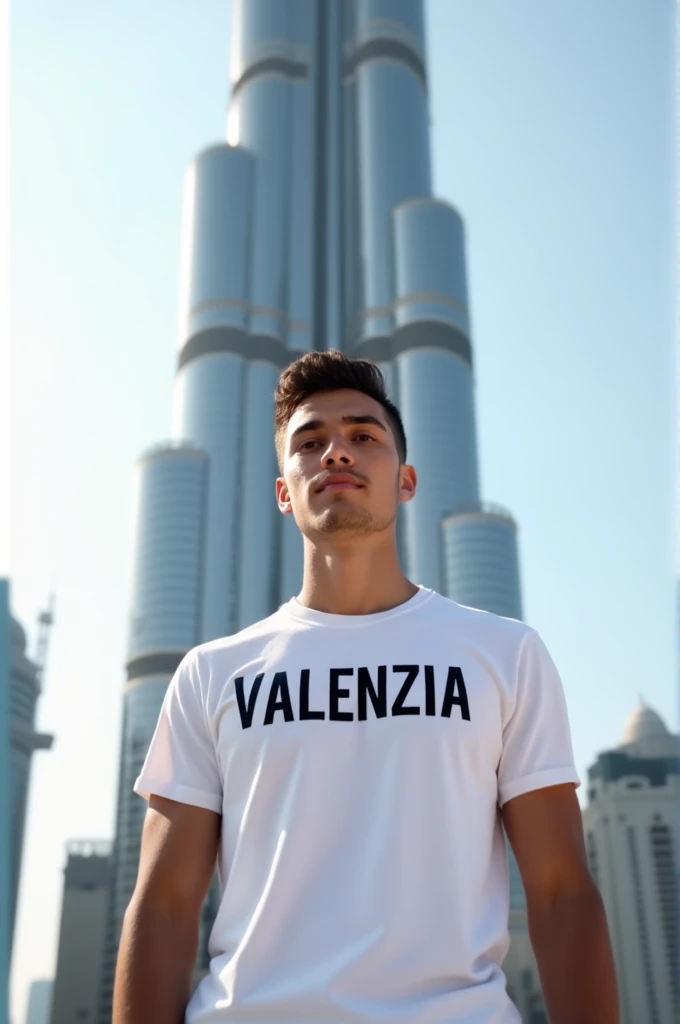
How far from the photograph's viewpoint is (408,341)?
43750 mm

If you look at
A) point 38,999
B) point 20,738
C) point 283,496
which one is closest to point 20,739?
point 20,738

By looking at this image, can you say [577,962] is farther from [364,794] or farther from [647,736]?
[647,736]

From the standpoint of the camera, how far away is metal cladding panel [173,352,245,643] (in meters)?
40.3

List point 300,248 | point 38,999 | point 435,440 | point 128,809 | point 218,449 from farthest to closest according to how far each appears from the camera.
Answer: point 38,999
point 435,440
point 300,248
point 218,449
point 128,809

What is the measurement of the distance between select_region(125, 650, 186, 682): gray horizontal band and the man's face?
3887 centimetres

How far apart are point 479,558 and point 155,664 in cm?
1392

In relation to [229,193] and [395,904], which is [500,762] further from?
[229,193]

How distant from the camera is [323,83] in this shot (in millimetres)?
48125

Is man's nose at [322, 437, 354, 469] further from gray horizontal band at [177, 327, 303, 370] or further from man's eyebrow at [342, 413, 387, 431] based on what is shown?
gray horizontal band at [177, 327, 303, 370]

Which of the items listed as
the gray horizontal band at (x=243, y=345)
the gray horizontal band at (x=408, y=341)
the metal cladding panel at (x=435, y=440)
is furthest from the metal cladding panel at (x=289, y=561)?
the gray horizontal band at (x=408, y=341)

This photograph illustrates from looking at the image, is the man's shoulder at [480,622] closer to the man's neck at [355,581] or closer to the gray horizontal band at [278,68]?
the man's neck at [355,581]

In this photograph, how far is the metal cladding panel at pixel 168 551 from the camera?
4047 centimetres

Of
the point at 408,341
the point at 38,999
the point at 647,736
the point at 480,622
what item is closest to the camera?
the point at 480,622

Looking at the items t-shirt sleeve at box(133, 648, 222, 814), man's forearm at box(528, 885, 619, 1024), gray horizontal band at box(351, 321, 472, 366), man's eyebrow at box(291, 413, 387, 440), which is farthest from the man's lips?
gray horizontal band at box(351, 321, 472, 366)
